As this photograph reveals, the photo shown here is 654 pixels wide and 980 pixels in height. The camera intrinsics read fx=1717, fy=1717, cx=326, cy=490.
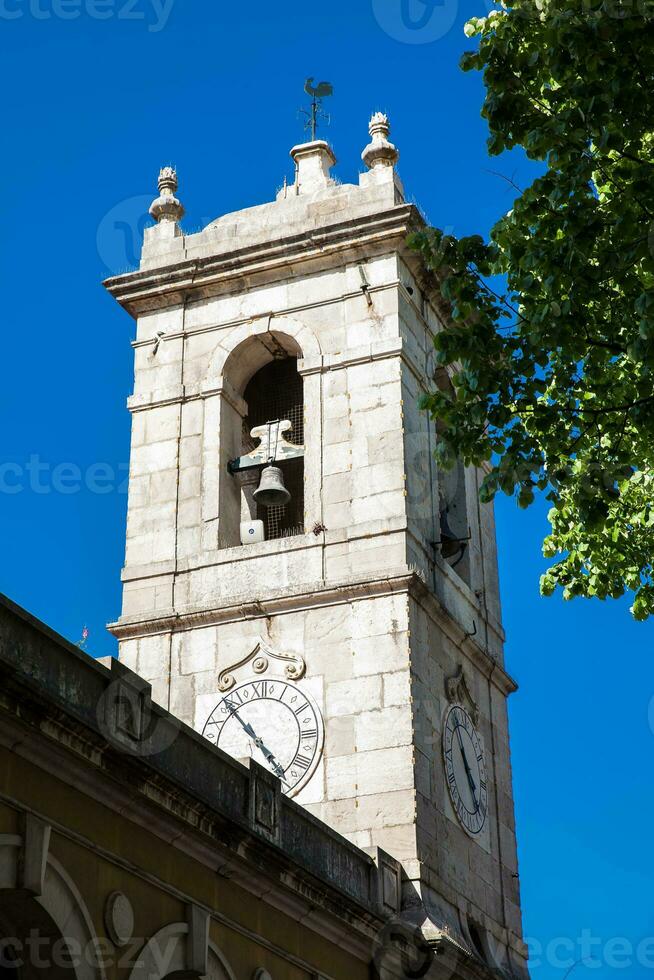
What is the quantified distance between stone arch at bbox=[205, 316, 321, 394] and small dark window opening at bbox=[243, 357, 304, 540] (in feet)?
1.40

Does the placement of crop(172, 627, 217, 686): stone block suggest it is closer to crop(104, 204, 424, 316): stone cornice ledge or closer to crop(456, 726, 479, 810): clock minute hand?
crop(456, 726, 479, 810): clock minute hand

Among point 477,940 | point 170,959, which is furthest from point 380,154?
point 170,959

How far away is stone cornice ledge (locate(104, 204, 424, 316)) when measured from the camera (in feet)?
85.6

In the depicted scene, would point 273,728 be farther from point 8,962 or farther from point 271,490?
point 8,962

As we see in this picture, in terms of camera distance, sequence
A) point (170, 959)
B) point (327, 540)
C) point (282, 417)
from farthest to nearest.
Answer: point (282, 417) < point (327, 540) < point (170, 959)

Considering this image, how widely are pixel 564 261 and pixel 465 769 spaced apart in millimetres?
10047

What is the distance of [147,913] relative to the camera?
15.9 metres

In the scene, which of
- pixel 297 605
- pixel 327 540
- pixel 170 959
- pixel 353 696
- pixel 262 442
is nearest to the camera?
pixel 170 959

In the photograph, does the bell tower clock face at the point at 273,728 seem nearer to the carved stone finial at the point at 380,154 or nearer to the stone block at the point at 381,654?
the stone block at the point at 381,654

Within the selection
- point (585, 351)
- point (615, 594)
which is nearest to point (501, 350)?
point (585, 351)

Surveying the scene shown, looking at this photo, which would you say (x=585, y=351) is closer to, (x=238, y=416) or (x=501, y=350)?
(x=501, y=350)

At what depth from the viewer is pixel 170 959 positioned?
16203 millimetres

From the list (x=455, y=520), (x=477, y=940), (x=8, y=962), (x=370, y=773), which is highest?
(x=455, y=520)

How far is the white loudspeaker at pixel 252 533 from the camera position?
25281 mm
